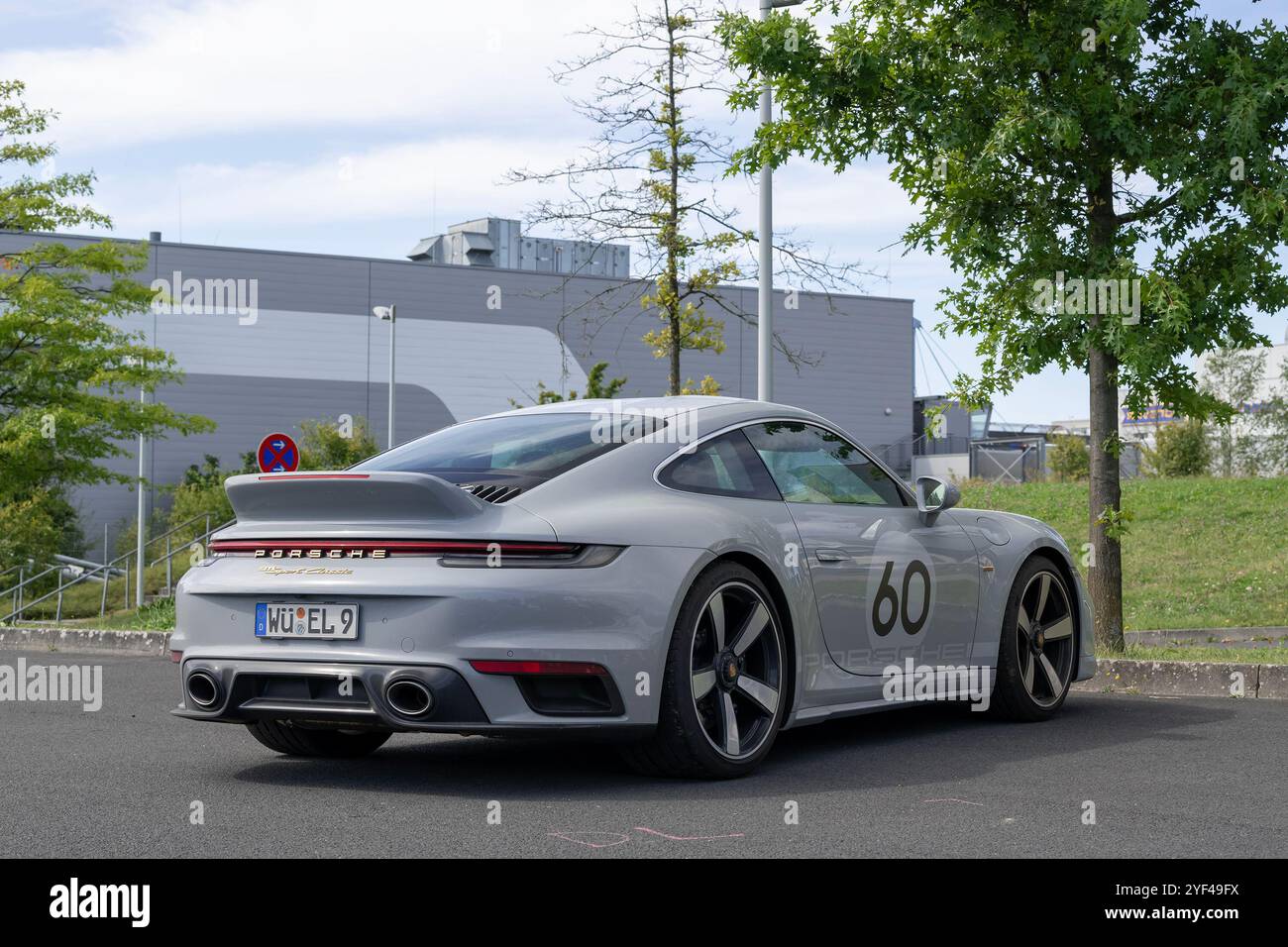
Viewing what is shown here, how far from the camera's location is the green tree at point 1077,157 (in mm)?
10289

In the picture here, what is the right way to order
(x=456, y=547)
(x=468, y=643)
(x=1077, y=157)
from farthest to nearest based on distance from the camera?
1. (x=1077, y=157)
2. (x=456, y=547)
3. (x=468, y=643)

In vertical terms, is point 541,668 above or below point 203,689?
above

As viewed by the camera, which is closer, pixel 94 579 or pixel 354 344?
pixel 94 579

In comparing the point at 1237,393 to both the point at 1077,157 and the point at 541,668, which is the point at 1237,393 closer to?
the point at 1077,157

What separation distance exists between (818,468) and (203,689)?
2.74 meters

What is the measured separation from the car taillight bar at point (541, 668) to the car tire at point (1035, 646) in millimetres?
2934

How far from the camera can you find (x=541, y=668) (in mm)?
5281

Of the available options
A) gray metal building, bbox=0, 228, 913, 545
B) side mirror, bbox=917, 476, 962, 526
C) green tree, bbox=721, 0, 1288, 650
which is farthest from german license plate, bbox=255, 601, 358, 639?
gray metal building, bbox=0, 228, 913, 545

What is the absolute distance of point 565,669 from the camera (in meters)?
5.30

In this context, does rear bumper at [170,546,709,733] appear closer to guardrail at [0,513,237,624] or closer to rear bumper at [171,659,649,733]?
rear bumper at [171,659,649,733]

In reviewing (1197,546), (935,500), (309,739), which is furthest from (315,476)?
(1197,546)

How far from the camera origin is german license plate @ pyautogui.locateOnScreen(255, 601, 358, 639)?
543 centimetres
